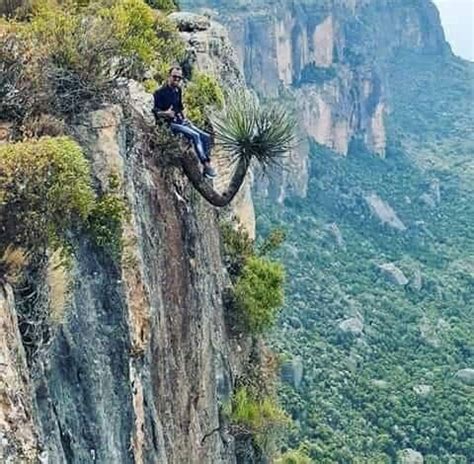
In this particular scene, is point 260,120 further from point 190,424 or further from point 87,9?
point 190,424

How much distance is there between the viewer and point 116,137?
7.70 metres

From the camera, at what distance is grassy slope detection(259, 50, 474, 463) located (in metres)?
40.5

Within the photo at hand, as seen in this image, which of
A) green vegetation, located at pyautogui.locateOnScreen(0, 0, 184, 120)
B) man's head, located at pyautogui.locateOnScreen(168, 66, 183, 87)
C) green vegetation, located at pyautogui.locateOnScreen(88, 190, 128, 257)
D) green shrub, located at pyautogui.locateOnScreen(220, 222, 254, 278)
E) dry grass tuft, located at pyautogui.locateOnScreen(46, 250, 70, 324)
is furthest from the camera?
green shrub, located at pyautogui.locateOnScreen(220, 222, 254, 278)

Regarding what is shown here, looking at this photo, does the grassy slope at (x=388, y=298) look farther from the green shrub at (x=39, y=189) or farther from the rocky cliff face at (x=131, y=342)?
the green shrub at (x=39, y=189)

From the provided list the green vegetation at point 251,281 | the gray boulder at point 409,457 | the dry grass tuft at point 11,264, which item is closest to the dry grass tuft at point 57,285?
the dry grass tuft at point 11,264

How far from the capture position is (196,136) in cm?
931

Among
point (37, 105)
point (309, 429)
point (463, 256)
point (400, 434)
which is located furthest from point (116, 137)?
point (463, 256)

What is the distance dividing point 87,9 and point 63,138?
3774mm

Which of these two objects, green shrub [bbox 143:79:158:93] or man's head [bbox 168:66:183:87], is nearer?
man's head [bbox 168:66:183:87]

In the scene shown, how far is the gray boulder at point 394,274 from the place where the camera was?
6738cm

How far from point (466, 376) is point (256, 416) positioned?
130 ft

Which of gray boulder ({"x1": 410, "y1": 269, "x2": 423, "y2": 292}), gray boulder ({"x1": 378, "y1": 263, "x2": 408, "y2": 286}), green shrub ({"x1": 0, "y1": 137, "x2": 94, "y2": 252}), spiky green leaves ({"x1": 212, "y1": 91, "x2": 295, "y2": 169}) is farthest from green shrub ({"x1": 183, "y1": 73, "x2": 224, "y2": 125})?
gray boulder ({"x1": 378, "y1": 263, "x2": 408, "y2": 286})

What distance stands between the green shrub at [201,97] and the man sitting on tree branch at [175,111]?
4.62 feet

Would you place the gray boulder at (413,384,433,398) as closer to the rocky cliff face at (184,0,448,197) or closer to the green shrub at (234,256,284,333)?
the rocky cliff face at (184,0,448,197)
